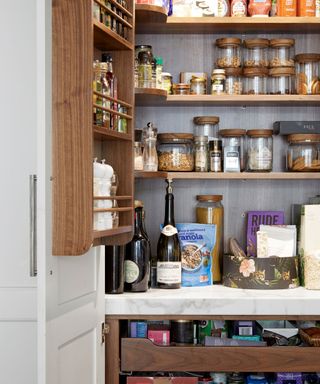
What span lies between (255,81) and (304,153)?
39cm

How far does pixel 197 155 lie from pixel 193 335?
80cm

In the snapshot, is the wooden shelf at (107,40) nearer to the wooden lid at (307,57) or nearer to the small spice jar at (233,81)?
the small spice jar at (233,81)

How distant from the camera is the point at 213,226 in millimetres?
3029

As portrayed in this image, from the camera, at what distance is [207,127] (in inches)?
127

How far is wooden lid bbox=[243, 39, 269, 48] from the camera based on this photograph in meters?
3.11

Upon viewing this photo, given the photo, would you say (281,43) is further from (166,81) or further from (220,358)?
(220,358)

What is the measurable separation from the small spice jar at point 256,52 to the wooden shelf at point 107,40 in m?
0.74

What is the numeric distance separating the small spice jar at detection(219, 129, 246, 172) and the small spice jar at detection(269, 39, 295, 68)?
13.1 inches

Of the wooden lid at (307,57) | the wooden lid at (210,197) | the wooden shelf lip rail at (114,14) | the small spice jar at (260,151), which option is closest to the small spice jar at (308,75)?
the wooden lid at (307,57)

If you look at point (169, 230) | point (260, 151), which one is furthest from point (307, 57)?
point (169, 230)

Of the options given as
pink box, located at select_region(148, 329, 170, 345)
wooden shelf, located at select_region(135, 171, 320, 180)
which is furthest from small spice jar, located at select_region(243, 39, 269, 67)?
pink box, located at select_region(148, 329, 170, 345)

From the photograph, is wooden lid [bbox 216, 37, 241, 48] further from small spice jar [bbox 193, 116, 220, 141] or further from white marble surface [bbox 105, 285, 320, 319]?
white marble surface [bbox 105, 285, 320, 319]
